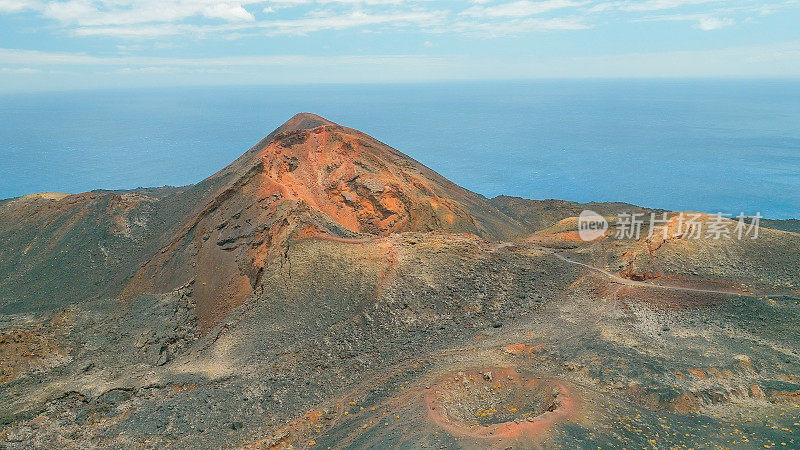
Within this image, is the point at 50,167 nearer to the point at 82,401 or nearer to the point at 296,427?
the point at 82,401

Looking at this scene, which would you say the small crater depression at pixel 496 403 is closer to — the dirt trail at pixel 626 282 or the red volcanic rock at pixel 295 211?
the dirt trail at pixel 626 282

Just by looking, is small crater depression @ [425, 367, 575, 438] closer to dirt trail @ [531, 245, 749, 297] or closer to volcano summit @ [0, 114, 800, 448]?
volcano summit @ [0, 114, 800, 448]

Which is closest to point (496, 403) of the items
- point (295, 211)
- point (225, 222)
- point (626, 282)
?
point (626, 282)

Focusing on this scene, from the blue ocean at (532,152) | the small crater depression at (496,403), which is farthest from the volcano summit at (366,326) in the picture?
the blue ocean at (532,152)

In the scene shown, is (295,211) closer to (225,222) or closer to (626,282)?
(225,222)

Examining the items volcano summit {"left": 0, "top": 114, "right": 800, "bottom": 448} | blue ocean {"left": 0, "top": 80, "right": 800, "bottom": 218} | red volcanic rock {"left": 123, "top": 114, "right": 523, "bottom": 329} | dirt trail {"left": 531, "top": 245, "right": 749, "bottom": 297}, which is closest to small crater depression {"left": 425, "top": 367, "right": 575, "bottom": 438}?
volcano summit {"left": 0, "top": 114, "right": 800, "bottom": 448}

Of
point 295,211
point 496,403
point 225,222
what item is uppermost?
point 295,211

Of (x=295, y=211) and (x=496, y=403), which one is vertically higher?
(x=295, y=211)

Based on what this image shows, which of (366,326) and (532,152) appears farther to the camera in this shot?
(532,152)
